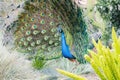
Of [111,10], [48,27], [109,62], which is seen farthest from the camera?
[48,27]

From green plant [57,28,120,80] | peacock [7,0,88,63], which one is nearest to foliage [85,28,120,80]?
green plant [57,28,120,80]

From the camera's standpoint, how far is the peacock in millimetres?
6891

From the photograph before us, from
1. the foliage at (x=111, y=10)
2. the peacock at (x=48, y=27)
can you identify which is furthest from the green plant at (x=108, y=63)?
the foliage at (x=111, y=10)

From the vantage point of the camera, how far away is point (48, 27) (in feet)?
23.5

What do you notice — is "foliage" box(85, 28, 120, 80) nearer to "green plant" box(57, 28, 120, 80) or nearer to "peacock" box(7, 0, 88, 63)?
"green plant" box(57, 28, 120, 80)

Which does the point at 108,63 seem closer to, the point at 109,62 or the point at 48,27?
the point at 109,62

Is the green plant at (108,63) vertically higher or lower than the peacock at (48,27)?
higher

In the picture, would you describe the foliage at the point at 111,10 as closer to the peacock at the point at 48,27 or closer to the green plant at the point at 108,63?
the peacock at the point at 48,27

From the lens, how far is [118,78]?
256cm

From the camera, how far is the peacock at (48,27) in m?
6.89

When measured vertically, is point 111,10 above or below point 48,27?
above

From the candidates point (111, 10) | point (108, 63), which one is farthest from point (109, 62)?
point (111, 10)

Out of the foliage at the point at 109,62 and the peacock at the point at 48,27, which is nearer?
the foliage at the point at 109,62

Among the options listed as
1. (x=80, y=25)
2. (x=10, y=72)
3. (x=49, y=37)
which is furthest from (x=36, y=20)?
(x=10, y=72)
